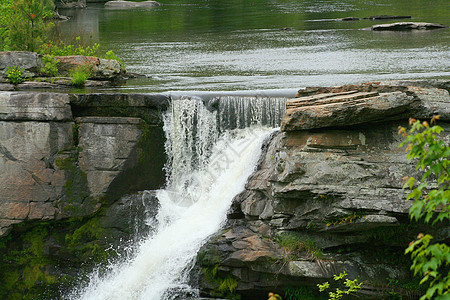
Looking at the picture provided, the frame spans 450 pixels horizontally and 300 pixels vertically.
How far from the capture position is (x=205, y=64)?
21.8 meters

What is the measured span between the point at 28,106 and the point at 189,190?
417cm

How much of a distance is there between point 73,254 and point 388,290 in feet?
22.8

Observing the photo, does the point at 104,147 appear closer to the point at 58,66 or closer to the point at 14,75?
the point at 14,75

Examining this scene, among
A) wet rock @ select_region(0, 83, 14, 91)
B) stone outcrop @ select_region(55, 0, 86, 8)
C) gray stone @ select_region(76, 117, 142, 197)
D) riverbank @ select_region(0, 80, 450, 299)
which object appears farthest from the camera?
stone outcrop @ select_region(55, 0, 86, 8)

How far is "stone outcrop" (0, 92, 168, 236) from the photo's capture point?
12.8 meters

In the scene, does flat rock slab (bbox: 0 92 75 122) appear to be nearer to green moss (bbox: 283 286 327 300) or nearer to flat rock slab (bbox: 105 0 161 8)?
green moss (bbox: 283 286 327 300)

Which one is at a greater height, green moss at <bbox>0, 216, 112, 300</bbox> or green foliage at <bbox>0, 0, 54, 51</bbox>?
green foliage at <bbox>0, 0, 54, 51</bbox>

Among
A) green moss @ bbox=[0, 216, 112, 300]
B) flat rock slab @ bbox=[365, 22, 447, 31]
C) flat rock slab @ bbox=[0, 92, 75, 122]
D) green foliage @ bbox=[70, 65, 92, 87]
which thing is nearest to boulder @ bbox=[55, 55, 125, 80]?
green foliage @ bbox=[70, 65, 92, 87]

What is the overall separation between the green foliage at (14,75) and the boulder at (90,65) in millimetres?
1401

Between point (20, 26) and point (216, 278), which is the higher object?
point (20, 26)

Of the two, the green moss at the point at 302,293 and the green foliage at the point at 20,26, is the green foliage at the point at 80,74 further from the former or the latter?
the green moss at the point at 302,293

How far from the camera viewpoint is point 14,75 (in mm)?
16250

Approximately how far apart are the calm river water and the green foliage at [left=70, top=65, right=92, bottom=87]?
1273 millimetres

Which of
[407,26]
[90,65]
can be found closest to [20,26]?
[90,65]
